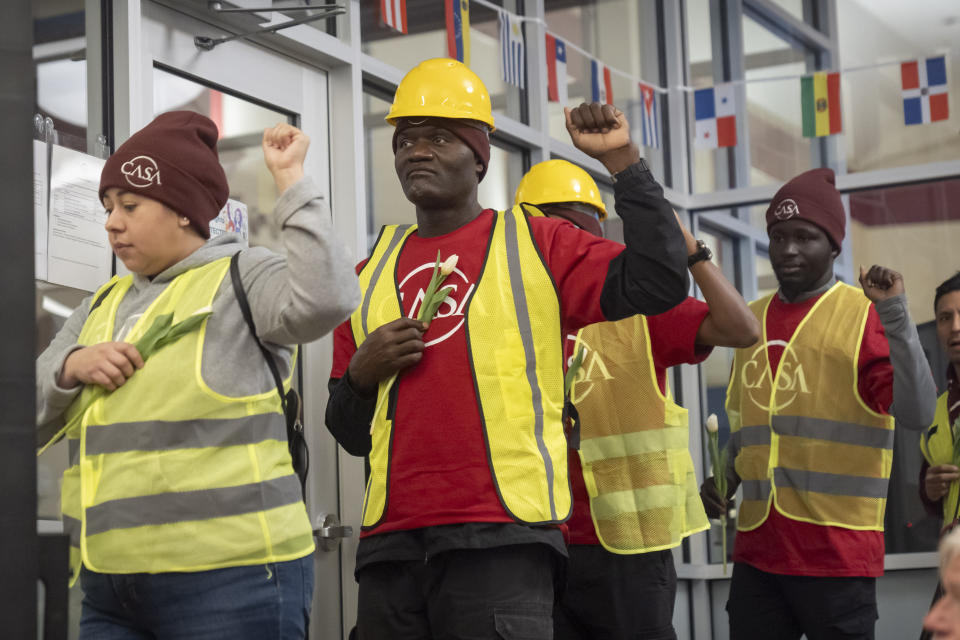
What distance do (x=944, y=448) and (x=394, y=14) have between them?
2316mm

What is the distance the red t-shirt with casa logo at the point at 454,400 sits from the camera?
2.54 meters

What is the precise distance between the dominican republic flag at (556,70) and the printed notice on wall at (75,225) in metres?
2.77

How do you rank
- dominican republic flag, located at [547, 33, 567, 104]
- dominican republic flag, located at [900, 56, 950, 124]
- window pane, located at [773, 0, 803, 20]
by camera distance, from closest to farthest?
dominican republic flag, located at [547, 33, 567, 104] < dominican republic flag, located at [900, 56, 950, 124] < window pane, located at [773, 0, 803, 20]

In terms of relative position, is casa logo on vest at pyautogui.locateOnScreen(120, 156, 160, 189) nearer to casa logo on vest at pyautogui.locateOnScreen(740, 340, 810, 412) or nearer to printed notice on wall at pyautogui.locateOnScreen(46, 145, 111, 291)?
printed notice on wall at pyautogui.locateOnScreen(46, 145, 111, 291)

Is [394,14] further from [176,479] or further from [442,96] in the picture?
[176,479]

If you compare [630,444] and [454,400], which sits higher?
[454,400]

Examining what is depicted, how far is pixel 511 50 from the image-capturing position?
5543 millimetres

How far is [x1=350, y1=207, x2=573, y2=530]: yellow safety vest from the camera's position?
2551 millimetres

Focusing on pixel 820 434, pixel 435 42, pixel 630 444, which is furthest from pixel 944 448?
pixel 435 42

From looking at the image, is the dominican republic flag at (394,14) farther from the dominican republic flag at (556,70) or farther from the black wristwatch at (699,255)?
the black wristwatch at (699,255)

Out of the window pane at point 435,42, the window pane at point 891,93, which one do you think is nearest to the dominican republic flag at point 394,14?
the window pane at point 435,42

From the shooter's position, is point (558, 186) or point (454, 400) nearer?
point (454, 400)

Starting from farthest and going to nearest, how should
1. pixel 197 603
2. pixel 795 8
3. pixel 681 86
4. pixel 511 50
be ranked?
pixel 795 8
pixel 681 86
pixel 511 50
pixel 197 603

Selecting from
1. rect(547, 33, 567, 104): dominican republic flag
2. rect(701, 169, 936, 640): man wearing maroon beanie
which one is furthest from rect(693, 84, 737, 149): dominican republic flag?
rect(701, 169, 936, 640): man wearing maroon beanie
